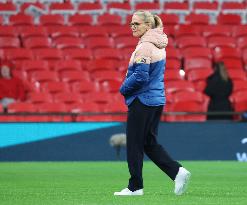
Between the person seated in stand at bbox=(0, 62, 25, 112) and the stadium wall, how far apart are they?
112 cm

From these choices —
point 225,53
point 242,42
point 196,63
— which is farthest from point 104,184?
point 242,42

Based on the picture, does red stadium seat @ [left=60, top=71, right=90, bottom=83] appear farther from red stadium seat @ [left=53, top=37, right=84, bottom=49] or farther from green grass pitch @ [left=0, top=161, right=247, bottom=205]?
green grass pitch @ [left=0, top=161, right=247, bottom=205]

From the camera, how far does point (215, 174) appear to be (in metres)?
14.5

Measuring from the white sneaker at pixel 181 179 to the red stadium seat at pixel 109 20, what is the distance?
13693mm

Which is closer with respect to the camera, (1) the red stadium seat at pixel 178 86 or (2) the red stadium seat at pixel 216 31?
(1) the red stadium seat at pixel 178 86

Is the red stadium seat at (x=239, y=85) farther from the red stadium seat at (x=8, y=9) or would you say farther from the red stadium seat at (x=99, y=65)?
the red stadium seat at (x=8, y=9)

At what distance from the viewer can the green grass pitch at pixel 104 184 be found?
940 cm

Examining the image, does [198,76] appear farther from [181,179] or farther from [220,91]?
[181,179]

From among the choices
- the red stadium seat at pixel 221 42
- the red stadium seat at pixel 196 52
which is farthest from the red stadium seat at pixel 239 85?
the red stadium seat at pixel 221 42

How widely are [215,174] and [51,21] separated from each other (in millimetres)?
9792

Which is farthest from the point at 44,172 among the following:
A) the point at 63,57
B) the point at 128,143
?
the point at 63,57

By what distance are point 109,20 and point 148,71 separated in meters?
13.9

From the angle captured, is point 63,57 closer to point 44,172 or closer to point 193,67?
point 193,67

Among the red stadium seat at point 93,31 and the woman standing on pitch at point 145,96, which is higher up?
the woman standing on pitch at point 145,96
